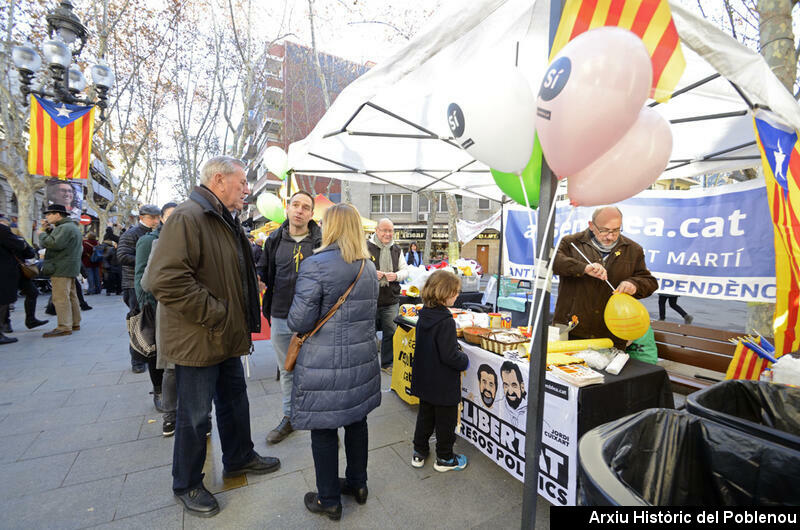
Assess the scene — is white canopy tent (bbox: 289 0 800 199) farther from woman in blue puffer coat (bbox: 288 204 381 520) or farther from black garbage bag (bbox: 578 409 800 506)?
black garbage bag (bbox: 578 409 800 506)

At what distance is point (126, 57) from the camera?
38.6 feet

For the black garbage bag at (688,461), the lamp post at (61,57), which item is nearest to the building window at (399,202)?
the lamp post at (61,57)

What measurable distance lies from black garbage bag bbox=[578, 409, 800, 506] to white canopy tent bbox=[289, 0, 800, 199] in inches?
54.6

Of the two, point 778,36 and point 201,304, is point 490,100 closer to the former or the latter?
point 201,304

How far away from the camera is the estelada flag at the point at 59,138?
19.1ft

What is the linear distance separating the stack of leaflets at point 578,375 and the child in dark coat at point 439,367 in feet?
1.87

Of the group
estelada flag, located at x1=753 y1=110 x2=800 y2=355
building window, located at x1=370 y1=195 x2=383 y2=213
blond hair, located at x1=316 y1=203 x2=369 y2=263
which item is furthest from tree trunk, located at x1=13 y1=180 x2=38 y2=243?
building window, located at x1=370 y1=195 x2=383 y2=213

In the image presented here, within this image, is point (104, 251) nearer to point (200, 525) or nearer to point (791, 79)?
point (200, 525)

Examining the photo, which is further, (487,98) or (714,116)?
(714,116)

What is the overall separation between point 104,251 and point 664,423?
13.8 metres

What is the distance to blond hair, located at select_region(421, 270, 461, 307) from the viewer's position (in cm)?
238

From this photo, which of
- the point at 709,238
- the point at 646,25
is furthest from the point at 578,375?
the point at 709,238

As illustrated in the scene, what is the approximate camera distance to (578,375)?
2.02 meters

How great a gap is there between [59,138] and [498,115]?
26.2ft
